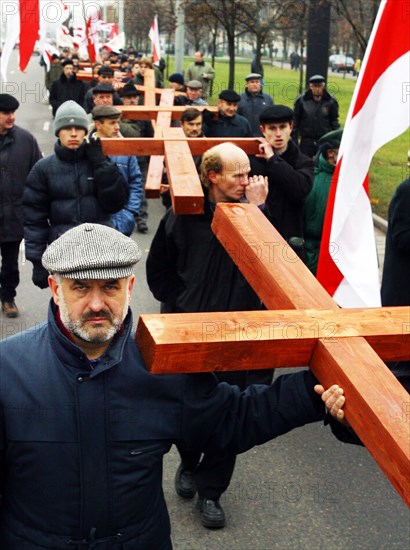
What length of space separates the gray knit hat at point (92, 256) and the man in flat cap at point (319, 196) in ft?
12.6

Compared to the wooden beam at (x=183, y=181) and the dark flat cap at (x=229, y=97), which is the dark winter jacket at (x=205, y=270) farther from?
the dark flat cap at (x=229, y=97)

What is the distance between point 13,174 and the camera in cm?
718

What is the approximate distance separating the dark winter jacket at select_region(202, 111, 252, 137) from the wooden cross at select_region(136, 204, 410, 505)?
24.4 ft

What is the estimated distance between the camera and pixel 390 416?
1.82 m

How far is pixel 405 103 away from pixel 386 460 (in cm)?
175

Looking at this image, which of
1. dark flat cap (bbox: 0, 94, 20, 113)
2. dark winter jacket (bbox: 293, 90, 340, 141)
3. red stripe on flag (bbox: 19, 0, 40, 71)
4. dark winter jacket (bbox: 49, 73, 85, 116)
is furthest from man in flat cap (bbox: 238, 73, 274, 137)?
dark flat cap (bbox: 0, 94, 20, 113)

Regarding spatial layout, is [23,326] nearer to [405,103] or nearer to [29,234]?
[29,234]

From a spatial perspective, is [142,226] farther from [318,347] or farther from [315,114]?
[318,347]

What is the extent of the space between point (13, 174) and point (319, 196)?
2.53 meters

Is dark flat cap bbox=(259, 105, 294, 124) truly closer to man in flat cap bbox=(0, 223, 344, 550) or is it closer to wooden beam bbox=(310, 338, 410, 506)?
man in flat cap bbox=(0, 223, 344, 550)

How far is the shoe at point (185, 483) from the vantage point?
15.1ft

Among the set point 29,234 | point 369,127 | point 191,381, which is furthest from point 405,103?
point 29,234

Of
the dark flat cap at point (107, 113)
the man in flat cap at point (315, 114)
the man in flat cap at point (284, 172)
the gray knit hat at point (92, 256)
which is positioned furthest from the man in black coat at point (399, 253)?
the man in flat cap at point (315, 114)

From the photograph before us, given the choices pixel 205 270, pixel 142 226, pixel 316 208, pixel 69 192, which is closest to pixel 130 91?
pixel 142 226
